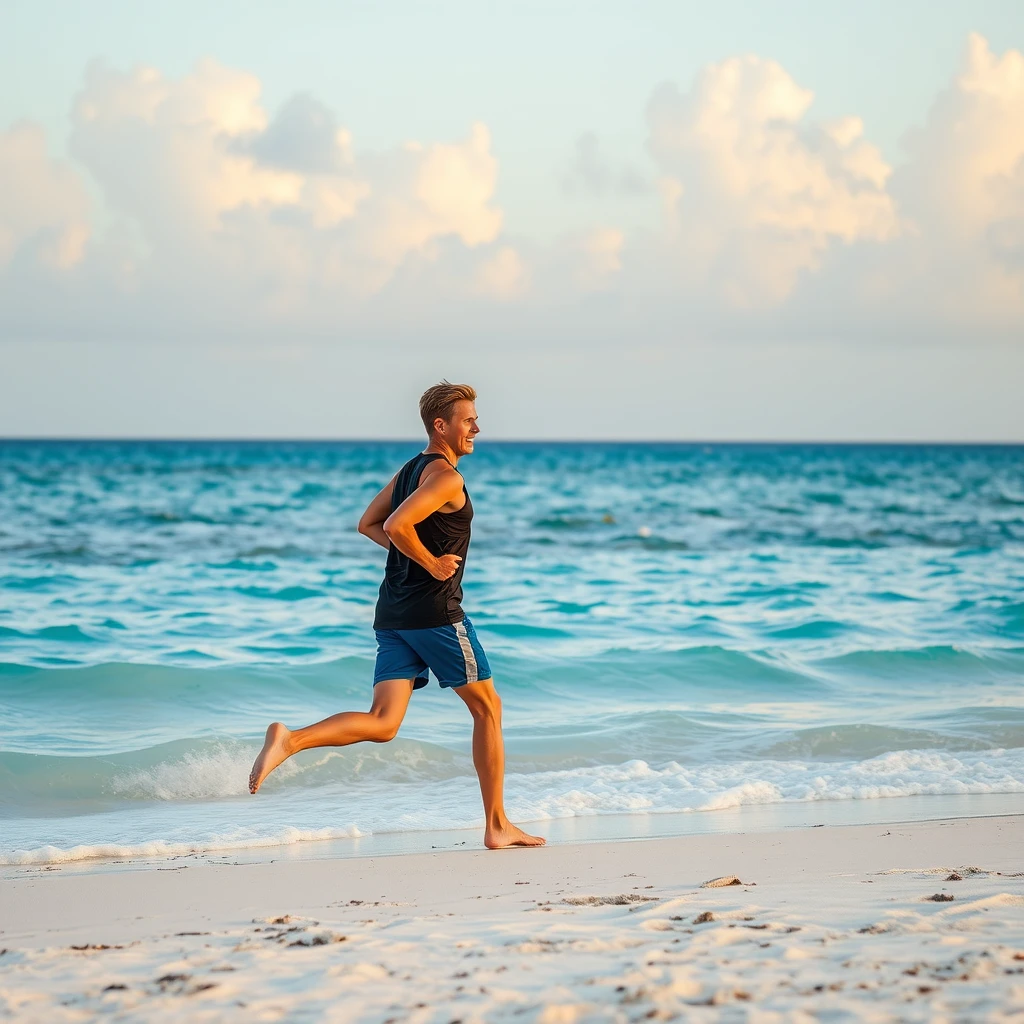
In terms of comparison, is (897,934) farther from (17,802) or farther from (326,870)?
(17,802)

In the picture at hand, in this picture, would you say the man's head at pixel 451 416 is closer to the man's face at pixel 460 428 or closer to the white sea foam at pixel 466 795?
the man's face at pixel 460 428

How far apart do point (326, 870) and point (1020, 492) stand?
39783 millimetres

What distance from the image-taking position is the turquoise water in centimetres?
636

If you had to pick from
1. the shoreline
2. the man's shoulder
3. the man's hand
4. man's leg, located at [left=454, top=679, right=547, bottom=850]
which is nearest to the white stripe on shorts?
man's leg, located at [left=454, top=679, right=547, bottom=850]

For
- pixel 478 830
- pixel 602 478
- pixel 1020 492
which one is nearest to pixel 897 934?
pixel 478 830

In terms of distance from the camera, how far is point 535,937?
3.46m

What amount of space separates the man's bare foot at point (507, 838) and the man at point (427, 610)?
1.62ft

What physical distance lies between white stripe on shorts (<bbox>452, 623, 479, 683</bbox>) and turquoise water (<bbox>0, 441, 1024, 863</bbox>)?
49.3 inches

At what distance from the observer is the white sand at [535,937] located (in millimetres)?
2904

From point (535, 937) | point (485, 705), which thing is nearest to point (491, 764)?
point (485, 705)

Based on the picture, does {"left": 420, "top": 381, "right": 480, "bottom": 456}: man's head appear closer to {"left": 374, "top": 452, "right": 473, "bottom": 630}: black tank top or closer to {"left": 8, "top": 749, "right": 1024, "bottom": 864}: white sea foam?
{"left": 374, "top": 452, "right": 473, "bottom": 630}: black tank top

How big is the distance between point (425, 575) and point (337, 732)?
760 millimetres

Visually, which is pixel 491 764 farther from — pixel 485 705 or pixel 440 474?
pixel 440 474

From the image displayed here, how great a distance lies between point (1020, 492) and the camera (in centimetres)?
3981
